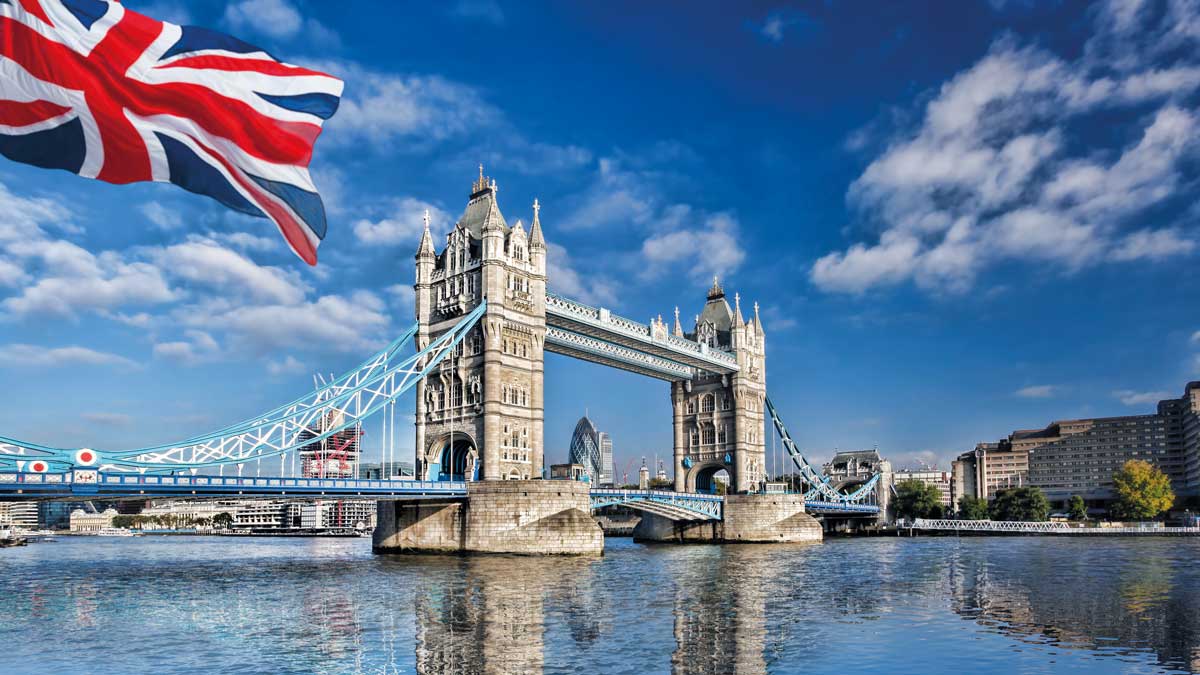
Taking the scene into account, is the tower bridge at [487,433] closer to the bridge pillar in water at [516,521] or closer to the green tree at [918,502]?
the bridge pillar in water at [516,521]

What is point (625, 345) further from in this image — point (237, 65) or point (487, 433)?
point (237, 65)

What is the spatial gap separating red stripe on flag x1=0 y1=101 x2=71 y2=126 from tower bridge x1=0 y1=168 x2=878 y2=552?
86.7ft

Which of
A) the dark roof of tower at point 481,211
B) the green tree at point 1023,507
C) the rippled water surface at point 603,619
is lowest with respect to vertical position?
the green tree at point 1023,507

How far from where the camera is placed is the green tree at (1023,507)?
448ft

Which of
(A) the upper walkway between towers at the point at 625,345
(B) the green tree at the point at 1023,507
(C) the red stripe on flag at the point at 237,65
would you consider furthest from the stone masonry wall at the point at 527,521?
(B) the green tree at the point at 1023,507

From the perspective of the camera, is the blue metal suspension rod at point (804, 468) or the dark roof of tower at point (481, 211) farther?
the blue metal suspension rod at point (804, 468)

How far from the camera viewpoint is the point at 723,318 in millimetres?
111000

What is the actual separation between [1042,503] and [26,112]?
147399 mm

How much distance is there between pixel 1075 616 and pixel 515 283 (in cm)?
4989

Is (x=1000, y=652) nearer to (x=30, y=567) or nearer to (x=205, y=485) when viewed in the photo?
(x=205, y=485)

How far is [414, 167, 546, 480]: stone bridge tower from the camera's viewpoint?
235ft

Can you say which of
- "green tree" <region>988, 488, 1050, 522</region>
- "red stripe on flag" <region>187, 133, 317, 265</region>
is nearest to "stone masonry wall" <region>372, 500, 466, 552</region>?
"red stripe on flag" <region>187, 133, 317, 265</region>

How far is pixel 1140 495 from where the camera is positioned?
451 ft

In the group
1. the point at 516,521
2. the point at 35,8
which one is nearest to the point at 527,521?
the point at 516,521
